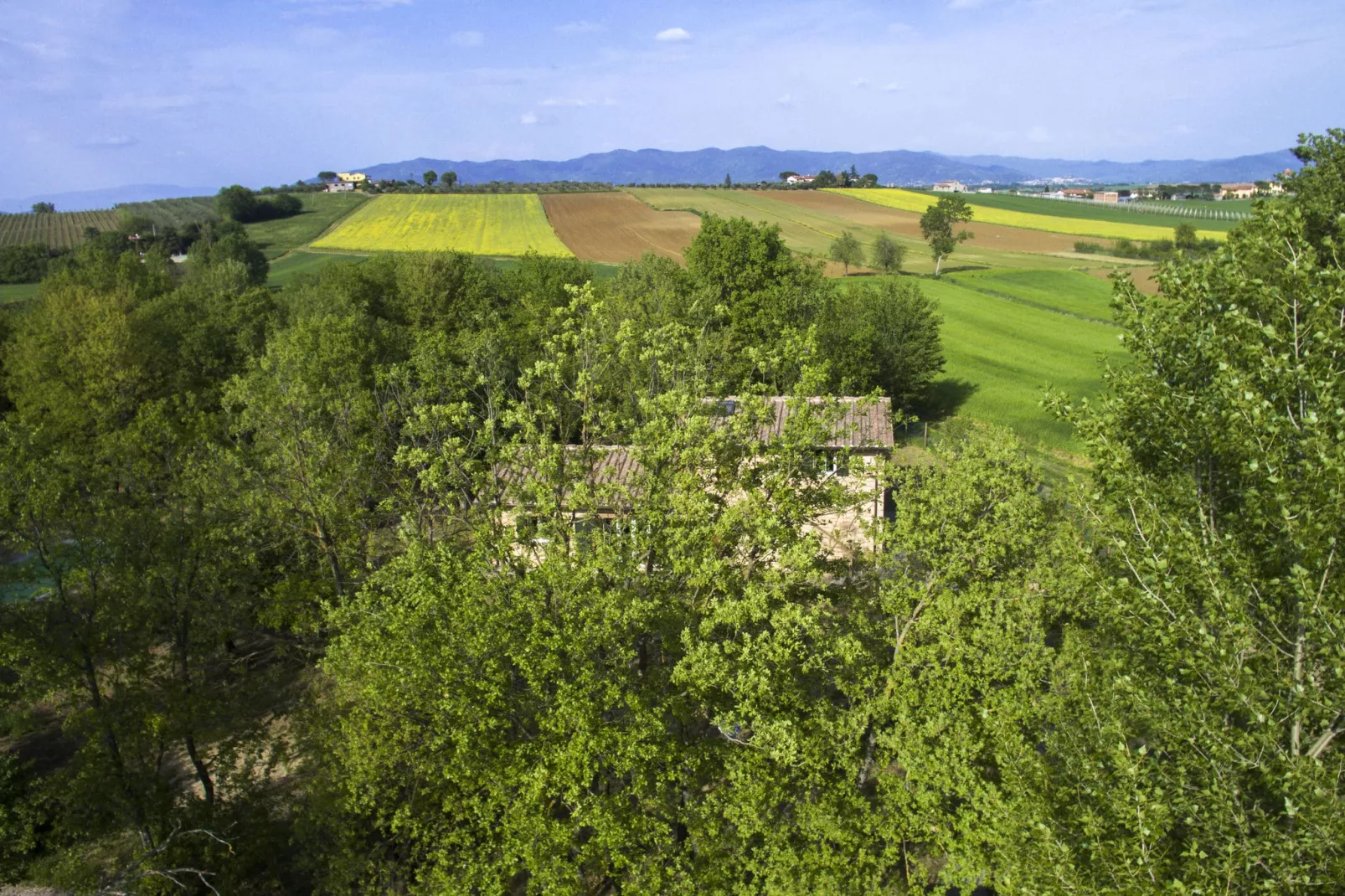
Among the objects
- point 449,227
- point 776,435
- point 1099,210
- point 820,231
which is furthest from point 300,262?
point 1099,210

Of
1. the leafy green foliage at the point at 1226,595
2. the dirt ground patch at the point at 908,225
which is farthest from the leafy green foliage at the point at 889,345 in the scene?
the dirt ground patch at the point at 908,225

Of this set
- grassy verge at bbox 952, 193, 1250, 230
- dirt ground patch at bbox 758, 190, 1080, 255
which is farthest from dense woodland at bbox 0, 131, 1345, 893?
grassy verge at bbox 952, 193, 1250, 230

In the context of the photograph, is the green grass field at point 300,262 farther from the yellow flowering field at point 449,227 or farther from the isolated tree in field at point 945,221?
the isolated tree in field at point 945,221

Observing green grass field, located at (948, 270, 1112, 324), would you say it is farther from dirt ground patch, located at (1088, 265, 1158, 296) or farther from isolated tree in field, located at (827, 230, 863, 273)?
isolated tree in field, located at (827, 230, 863, 273)

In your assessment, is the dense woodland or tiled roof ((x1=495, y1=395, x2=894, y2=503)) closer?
the dense woodland

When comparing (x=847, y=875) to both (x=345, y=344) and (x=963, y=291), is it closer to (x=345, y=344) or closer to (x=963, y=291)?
(x=345, y=344)

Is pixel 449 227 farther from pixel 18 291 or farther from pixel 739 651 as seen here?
pixel 739 651
